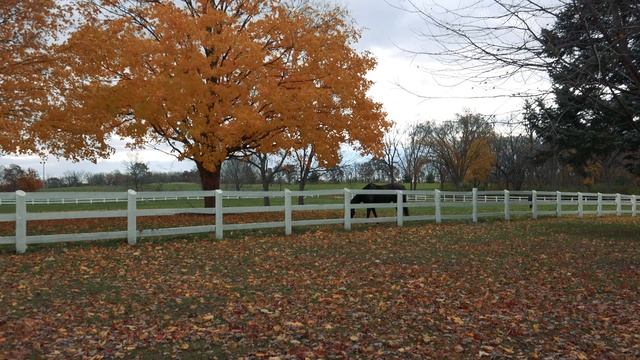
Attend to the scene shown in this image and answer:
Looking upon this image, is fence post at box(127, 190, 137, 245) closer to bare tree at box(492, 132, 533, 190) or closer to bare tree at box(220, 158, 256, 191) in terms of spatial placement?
bare tree at box(220, 158, 256, 191)

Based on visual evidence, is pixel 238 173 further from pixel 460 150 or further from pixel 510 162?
pixel 510 162

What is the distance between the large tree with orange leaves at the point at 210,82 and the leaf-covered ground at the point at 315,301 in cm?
540

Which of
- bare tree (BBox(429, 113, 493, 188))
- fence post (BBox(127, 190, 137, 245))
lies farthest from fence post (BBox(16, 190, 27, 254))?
bare tree (BBox(429, 113, 493, 188))

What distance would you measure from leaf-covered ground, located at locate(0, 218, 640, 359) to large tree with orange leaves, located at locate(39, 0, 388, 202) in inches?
212

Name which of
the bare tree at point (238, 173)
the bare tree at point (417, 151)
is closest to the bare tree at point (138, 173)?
the bare tree at point (238, 173)

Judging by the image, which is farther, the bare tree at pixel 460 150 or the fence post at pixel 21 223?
the bare tree at pixel 460 150

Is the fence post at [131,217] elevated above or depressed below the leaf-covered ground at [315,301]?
above

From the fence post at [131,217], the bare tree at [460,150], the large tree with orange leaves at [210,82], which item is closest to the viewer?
the fence post at [131,217]

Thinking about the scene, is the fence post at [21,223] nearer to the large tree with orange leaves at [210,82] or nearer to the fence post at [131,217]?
the fence post at [131,217]

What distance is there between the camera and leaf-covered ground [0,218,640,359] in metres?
4.96

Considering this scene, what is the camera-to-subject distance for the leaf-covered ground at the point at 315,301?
496 cm

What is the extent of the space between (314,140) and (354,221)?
12.1 feet

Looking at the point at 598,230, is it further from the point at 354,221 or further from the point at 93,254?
the point at 93,254

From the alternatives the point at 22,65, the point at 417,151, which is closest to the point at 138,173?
the point at 417,151
